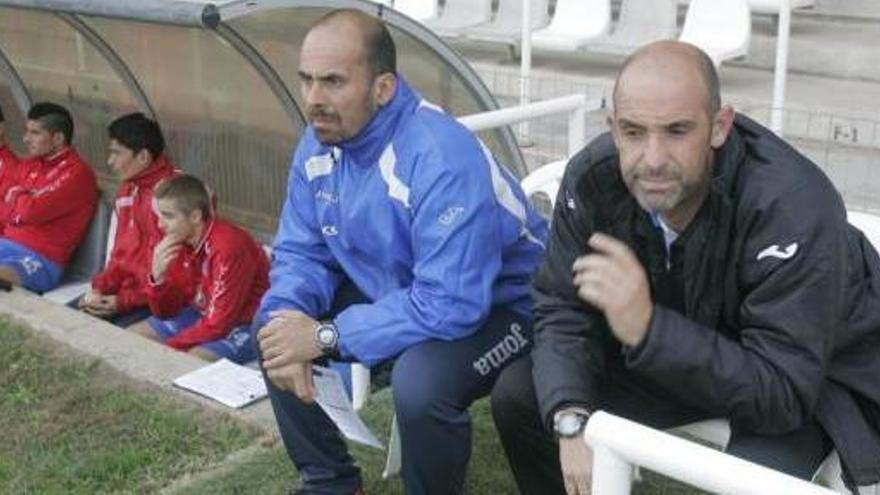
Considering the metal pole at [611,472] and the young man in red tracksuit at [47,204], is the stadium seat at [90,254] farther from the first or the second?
the metal pole at [611,472]

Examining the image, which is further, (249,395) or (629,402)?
(249,395)

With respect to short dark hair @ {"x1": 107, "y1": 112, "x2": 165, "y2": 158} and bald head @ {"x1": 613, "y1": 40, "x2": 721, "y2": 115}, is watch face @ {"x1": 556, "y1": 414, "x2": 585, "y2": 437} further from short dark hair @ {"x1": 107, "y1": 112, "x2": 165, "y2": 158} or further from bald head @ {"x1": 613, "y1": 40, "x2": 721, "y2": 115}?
short dark hair @ {"x1": 107, "y1": 112, "x2": 165, "y2": 158}

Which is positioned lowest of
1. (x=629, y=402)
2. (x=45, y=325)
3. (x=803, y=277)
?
(x=45, y=325)

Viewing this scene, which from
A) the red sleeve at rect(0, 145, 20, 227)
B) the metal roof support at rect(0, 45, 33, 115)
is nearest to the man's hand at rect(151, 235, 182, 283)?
the red sleeve at rect(0, 145, 20, 227)

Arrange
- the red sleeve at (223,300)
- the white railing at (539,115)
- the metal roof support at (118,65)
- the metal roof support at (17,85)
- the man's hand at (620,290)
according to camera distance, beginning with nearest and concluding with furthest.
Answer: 1. the man's hand at (620,290)
2. the white railing at (539,115)
3. the red sleeve at (223,300)
4. the metal roof support at (118,65)
5. the metal roof support at (17,85)

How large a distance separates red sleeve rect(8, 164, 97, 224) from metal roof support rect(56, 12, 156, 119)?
51 cm

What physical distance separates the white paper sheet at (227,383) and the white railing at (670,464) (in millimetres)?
2403

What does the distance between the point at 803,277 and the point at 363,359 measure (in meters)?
1.22

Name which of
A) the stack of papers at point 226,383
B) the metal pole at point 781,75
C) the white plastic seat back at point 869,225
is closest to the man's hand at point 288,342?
the stack of papers at point 226,383

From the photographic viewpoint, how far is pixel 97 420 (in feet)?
13.7

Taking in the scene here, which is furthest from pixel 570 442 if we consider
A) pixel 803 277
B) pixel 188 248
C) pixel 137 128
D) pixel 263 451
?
pixel 137 128

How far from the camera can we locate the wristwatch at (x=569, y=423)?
260cm

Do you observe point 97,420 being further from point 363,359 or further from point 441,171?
point 441,171

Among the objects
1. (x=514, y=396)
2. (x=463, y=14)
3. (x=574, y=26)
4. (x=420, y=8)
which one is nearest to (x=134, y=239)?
(x=514, y=396)
